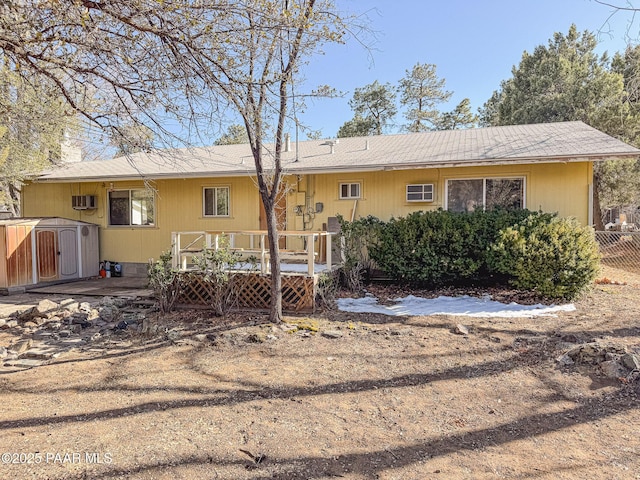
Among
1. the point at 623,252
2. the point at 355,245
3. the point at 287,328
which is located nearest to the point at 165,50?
the point at 287,328

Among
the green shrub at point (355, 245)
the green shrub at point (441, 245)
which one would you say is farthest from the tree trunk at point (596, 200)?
the green shrub at point (355, 245)

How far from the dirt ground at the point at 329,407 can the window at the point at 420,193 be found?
410 cm

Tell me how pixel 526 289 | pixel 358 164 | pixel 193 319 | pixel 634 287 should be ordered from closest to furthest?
1. pixel 193 319
2. pixel 526 289
3. pixel 634 287
4. pixel 358 164

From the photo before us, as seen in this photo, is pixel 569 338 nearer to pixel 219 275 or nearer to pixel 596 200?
pixel 219 275

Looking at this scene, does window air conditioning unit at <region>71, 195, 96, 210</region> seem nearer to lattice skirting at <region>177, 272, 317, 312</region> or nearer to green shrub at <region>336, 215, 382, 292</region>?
lattice skirting at <region>177, 272, 317, 312</region>

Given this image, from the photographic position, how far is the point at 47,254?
1016 centimetres

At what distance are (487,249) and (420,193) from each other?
231 cm

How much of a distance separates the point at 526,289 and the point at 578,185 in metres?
2.71

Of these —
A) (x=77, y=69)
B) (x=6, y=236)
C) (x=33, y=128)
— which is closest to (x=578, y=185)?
(x=77, y=69)

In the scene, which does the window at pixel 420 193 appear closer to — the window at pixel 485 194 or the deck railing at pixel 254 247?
the window at pixel 485 194

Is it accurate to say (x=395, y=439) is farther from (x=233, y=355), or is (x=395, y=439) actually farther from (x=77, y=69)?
(x=77, y=69)

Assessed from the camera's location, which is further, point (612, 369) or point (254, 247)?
point (254, 247)

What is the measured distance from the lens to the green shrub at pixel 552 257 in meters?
6.71

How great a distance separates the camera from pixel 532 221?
7.27 metres
